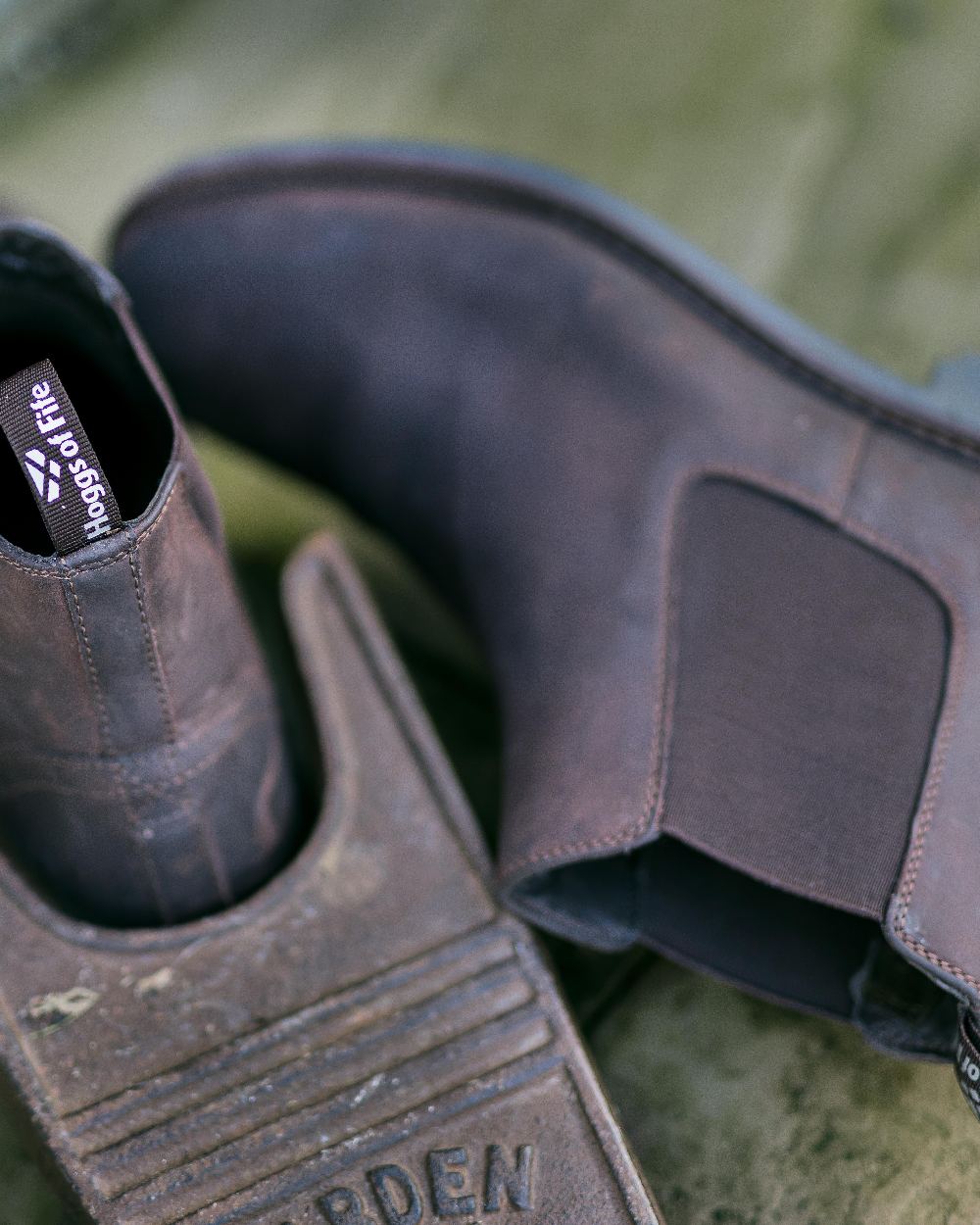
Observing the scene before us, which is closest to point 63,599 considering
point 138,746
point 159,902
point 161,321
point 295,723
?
point 138,746

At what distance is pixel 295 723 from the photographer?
104 centimetres

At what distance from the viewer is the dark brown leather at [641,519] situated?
31.1 inches

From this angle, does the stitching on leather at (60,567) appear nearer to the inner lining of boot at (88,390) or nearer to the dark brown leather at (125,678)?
the dark brown leather at (125,678)

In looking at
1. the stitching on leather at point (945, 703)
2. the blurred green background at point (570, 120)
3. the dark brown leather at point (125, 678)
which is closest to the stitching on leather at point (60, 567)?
the dark brown leather at point (125, 678)

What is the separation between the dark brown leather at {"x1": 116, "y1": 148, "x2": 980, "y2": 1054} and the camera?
2.60ft

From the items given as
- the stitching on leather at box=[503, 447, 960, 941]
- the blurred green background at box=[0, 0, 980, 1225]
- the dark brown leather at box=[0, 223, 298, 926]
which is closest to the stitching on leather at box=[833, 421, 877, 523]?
the stitching on leather at box=[503, 447, 960, 941]

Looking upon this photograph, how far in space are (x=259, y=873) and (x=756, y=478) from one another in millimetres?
453

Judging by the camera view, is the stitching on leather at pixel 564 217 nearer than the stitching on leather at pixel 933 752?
No

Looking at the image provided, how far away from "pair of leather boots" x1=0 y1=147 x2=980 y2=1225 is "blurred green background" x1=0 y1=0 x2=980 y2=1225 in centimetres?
17

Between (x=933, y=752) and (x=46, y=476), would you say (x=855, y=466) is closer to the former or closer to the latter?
(x=933, y=752)

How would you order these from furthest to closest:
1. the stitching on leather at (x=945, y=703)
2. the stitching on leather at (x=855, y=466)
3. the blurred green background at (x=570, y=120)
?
the blurred green background at (x=570, y=120) < the stitching on leather at (x=855, y=466) < the stitching on leather at (x=945, y=703)

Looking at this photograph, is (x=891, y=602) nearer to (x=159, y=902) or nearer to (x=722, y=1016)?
(x=722, y=1016)

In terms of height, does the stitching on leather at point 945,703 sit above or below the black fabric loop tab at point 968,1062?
above

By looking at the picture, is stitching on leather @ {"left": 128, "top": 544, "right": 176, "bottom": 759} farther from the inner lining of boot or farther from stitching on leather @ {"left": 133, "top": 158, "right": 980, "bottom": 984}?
stitching on leather @ {"left": 133, "top": 158, "right": 980, "bottom": 984}
